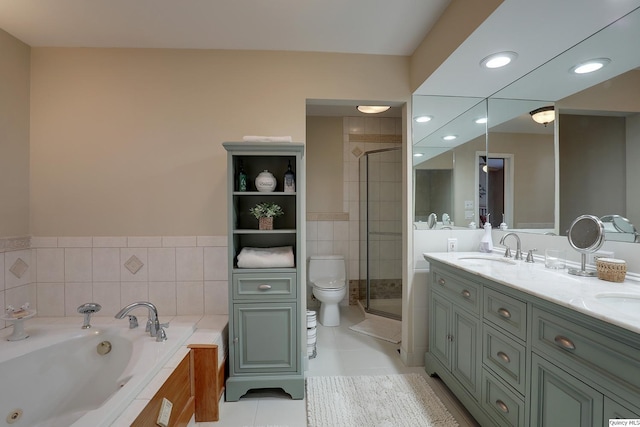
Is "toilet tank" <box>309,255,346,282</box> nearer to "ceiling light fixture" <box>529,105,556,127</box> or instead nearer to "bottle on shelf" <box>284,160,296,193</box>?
"bottle on shelf" <box>284,160,296,193</box>

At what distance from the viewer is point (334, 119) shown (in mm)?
3516

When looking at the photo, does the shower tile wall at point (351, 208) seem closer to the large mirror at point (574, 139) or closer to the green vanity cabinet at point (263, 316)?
the large mirror at point (574, 139)

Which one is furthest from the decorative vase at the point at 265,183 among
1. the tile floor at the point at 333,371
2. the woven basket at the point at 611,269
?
the woven basket at the point at 611,269

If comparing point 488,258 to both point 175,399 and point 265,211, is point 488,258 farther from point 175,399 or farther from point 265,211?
point 175,399

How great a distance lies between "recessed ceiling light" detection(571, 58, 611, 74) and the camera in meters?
1.48

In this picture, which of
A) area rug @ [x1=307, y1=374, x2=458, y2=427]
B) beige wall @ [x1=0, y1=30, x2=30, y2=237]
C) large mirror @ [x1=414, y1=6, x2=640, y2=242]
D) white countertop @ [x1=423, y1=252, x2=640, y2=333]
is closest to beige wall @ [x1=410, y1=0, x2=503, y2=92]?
large mirror @ [x1=414, y1=6, x2=640, y2=242]

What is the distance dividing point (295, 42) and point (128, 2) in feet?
3.43

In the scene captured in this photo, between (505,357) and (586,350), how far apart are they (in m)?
0.44

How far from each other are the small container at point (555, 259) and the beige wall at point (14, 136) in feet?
11.6

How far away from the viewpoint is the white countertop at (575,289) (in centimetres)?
91

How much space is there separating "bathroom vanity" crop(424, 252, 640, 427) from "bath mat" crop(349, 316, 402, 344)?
2.60 feet

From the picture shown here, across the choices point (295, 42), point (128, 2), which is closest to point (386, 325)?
point (295, 42)

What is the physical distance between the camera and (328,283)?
10.2ft

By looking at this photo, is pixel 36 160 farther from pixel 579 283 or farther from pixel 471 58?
pixel 579 283
